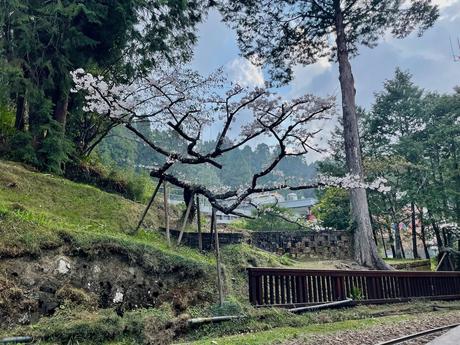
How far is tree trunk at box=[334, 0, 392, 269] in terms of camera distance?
10852 millimetres

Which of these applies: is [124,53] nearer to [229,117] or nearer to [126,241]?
[229,117]

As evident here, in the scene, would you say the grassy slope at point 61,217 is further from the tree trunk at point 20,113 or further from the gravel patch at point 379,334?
the gravel patch at point 379,334

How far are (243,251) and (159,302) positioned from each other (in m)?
2.64

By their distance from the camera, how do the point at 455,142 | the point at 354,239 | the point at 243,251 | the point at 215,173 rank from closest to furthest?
1. the point at 243,251
2. the point at 354,239
3. the point at 455,142
4. the point at 215,173

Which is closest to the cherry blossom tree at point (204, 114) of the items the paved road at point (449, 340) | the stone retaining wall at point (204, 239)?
the stone retaining wall at point (204, 239)

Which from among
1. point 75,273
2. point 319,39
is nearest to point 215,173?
point 319,39

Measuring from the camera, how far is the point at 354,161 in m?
11.5

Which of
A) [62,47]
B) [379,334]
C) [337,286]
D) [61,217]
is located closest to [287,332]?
[379,334]

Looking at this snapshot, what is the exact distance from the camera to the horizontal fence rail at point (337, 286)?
6.48 meters

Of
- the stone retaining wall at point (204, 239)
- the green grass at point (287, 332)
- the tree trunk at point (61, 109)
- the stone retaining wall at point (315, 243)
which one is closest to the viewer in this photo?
the green grass at point (287, 332)

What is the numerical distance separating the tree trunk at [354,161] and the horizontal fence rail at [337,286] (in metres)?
1.27

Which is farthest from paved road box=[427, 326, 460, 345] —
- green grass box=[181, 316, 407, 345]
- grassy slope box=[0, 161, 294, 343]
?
grassy slope box=[0, 161, 294, 343]

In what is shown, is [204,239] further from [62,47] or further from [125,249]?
[62,47]

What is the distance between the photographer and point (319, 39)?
13.5 metres
